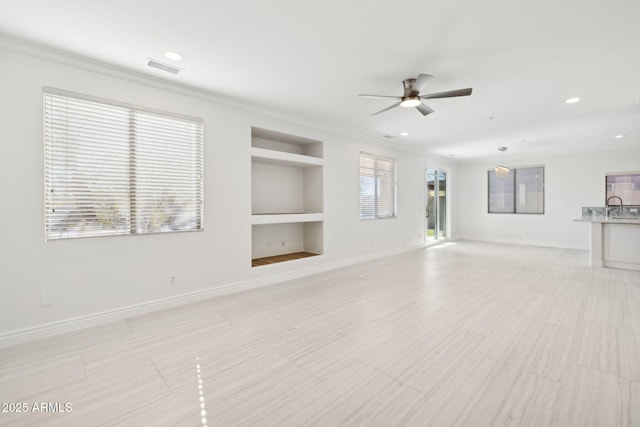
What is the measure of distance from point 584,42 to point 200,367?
4.52 metres

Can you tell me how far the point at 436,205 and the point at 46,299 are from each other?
31.3ft

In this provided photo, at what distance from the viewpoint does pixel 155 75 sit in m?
3.29

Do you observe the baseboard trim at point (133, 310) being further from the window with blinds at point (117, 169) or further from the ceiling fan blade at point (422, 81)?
the ceiling fan blade at point (422, 81)

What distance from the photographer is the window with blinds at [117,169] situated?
2.83m

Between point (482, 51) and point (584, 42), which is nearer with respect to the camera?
point (584, 42)

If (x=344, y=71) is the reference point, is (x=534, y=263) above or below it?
below

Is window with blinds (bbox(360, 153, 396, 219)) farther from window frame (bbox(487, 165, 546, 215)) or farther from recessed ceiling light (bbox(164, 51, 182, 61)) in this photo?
window frame (bbox(487, 165, 546, 215))

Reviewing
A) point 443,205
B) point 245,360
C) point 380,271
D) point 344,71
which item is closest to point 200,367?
point 245,360

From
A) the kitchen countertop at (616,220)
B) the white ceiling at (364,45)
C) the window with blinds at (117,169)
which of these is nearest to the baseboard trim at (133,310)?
the window with blinds at (117,169)

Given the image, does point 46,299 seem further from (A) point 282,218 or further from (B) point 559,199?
(B) point 559,199

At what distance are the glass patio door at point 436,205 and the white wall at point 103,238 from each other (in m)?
5.44

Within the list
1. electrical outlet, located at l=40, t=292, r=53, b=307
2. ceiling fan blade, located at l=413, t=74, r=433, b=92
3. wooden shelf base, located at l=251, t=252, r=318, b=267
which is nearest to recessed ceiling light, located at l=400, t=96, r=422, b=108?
ceiling fan blade, located at l=413, t=74, r=433, b=92

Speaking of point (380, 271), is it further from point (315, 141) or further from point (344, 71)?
point (344, 71)

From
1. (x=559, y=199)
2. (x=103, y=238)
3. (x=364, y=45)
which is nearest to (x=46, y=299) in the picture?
(x=103, y=238)
